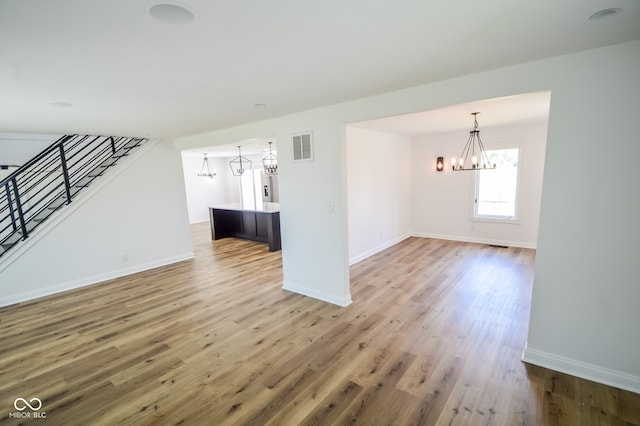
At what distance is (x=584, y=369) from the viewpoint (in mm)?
2289

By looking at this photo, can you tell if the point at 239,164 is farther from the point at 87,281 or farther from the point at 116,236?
the point at 87,281

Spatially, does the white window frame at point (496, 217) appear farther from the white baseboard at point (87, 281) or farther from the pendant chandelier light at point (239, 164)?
the pendant chandelier light at point (239, 164)

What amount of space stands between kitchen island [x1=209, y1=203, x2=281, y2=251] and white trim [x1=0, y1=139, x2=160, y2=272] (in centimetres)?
268

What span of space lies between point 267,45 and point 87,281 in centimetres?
527

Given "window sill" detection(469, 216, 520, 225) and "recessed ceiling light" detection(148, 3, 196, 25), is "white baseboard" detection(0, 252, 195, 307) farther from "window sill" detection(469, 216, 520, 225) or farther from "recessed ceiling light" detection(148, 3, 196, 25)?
"window sill" detection(469, 216, 520, 225)

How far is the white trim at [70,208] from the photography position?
419 cm

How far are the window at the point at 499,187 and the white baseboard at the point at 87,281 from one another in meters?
6.75

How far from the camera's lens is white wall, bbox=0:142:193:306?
4375 mm

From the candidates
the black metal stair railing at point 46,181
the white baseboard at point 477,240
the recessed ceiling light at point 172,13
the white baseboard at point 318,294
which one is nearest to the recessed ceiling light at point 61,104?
the recessed ceiling light at point 172,13

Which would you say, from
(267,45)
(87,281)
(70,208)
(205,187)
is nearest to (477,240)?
(267,45)

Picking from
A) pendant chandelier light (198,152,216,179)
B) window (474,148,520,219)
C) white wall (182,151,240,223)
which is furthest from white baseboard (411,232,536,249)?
pendant chandelier light (198,152,216,179)

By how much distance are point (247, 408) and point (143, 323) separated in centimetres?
212

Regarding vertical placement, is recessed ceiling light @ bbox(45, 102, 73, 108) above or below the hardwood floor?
above

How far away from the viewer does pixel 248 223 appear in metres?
7.66
